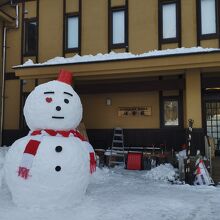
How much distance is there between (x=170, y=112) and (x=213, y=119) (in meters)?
1.56

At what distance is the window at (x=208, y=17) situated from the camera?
11.9m

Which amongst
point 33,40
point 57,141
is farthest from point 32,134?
point 33,40

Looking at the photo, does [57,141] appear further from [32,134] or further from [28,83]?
[28,83]

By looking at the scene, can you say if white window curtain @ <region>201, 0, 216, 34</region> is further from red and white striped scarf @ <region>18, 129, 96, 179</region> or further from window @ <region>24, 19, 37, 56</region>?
red and white striped scarf @ <region>18, 129, 96, 179</region>

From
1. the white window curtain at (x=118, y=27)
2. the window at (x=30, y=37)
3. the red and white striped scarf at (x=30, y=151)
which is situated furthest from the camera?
the window at (x=30, y=37)

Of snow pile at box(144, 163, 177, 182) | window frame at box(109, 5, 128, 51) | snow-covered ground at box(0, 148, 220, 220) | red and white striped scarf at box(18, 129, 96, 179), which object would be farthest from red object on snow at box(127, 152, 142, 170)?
red and white striped scarf at box(18, 129, 96, 179)

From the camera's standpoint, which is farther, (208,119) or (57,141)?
(208,119)

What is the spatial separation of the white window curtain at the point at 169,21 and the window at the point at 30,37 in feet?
18.3

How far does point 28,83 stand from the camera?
1455 cm

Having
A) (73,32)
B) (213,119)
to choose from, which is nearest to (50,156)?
(213,119)

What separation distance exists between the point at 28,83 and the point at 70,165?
875 cm

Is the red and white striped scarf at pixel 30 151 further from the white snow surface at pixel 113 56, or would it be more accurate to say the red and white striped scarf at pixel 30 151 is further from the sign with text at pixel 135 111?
the sign with text at pixel 135 111

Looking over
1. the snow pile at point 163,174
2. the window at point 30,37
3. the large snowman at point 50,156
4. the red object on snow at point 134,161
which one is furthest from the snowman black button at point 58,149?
the window at point 30,37

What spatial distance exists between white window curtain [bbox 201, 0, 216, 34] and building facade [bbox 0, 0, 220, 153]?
0.11 feet
